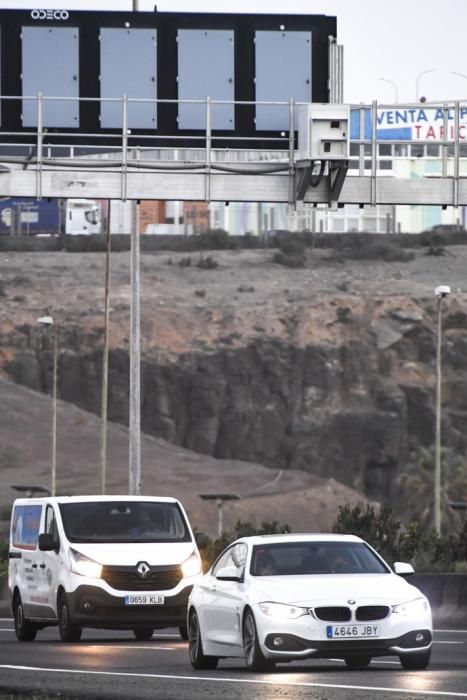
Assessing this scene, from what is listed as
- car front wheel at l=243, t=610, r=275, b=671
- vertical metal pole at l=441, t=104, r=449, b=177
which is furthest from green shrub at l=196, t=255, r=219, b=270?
car front wheel at l=243, t=610, r=275, b=671

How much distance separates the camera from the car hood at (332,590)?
1599 cm

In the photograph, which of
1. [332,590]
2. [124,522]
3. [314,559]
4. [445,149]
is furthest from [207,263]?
[332,590]

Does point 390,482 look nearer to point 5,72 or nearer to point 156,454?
point 156,454

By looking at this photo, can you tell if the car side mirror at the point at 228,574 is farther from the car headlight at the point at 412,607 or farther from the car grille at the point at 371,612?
the car headlight at the point at 412,607

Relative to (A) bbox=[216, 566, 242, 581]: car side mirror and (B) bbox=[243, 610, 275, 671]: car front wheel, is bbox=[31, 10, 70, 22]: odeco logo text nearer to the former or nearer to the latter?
(A) bbox=[216, 566, 242, 581]: car side mirror

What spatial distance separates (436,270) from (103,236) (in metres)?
25.2

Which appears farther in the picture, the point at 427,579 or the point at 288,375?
the point at 288,375

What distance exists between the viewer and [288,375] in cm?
10231

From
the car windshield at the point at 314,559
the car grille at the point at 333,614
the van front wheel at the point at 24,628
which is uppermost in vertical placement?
the car windshield at the point at 314,559

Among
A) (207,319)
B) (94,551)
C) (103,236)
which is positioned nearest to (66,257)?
(103,236)

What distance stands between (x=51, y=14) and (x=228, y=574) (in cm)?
1491

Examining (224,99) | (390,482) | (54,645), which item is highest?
(224,99)

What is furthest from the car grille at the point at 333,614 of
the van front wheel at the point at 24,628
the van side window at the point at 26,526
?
the van front wheel at the point at 24,628

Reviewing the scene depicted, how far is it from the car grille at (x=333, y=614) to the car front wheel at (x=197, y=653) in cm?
192
